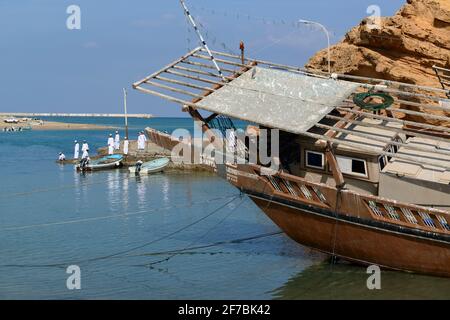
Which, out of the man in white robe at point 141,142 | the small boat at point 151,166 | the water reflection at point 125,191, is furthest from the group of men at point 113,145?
the water reflection at point 125,191

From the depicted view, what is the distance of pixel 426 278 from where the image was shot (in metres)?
16.6

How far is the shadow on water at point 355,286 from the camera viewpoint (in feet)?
52.9

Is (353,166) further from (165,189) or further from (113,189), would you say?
(113,189)

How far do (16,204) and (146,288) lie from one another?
16.8 m

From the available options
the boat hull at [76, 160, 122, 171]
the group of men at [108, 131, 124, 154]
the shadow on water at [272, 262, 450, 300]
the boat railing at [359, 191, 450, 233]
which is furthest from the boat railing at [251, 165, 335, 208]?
the group of men at [108, 131, 124, 154]

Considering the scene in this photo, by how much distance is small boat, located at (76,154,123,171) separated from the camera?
148 feet

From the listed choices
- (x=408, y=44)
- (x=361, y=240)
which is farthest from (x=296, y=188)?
(x=408, y=44)

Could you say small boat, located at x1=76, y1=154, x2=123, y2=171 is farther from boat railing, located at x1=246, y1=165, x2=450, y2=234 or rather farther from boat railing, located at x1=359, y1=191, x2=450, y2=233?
boat railing, located at x1=359, y1=191, x2=450, y2=233

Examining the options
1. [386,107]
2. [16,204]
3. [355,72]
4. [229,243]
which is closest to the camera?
[386,107]

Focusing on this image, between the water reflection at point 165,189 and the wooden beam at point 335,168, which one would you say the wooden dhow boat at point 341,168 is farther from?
the water reflection at point 165,189

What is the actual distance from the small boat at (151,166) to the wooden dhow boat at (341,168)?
2373 cm

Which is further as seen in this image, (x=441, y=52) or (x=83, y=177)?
(x=83, y=177)

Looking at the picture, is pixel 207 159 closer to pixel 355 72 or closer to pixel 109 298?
pixel 109 298

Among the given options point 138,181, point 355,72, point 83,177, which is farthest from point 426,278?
point 83,177
